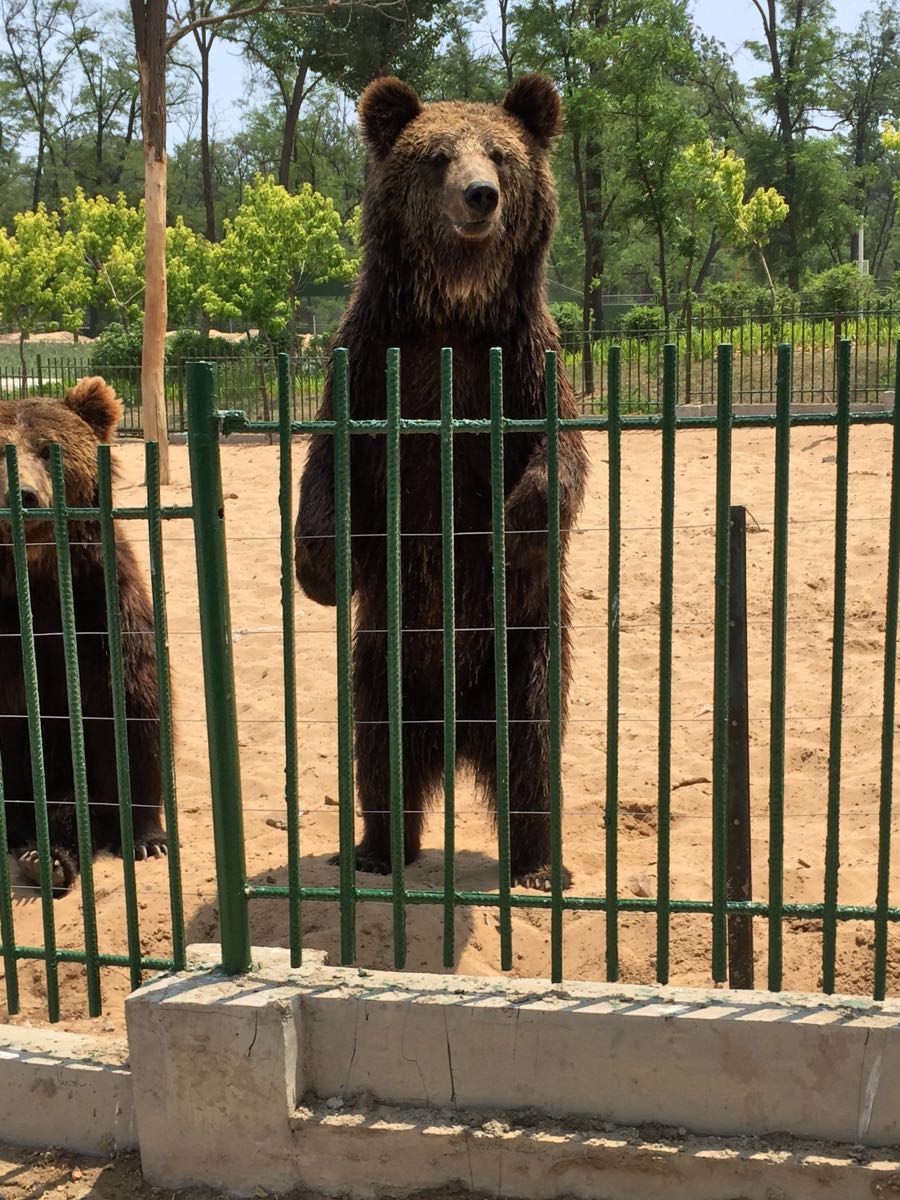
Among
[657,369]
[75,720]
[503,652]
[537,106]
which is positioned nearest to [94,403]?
[537,106]

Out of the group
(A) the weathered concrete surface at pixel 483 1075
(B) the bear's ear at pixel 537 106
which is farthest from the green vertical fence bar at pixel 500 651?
(B) the bear's ear at pixel 537 106

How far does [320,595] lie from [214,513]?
4.87 ft

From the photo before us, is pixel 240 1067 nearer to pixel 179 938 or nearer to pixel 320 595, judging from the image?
pixel 179 938

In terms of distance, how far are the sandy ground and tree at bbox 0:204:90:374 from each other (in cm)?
1957

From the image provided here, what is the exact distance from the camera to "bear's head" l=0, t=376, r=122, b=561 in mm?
5035

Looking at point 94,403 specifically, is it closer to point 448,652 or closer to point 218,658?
point 218,658

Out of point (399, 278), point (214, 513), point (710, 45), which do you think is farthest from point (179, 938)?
point (710, 45)

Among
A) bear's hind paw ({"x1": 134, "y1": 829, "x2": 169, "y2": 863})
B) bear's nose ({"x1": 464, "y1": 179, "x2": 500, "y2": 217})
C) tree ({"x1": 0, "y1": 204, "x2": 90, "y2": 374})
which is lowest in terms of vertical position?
bear's hind paw ({"x1": 134, "y1": 829, "x2": 169, "y2": 863})

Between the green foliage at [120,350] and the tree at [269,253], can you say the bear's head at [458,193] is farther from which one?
the green foliage at [120,350]

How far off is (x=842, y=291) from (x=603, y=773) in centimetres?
2345

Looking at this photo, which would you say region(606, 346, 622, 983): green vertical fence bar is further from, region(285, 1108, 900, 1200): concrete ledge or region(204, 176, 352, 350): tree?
region(204, 176, 352, 350): tree

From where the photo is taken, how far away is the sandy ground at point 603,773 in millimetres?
4395

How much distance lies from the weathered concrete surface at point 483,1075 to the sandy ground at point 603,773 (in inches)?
36.8

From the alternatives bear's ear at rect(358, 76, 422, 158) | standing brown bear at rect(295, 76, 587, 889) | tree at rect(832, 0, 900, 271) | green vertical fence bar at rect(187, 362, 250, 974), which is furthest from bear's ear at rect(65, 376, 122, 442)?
tree at rect(832, 0, 900, 271)
